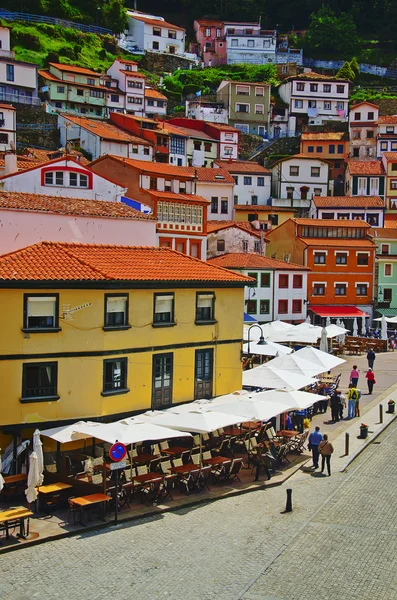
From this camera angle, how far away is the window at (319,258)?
6875 centimetres

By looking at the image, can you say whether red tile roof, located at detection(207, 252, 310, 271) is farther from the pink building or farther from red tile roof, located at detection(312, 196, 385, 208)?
the pink building

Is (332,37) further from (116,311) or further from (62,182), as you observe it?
(116,311)

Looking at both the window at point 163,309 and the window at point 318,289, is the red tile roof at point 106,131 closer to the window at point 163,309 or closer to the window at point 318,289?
the window at point 318,289

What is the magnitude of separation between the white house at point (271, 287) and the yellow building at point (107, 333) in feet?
105

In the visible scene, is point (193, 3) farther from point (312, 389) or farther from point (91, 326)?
point (91, 326)

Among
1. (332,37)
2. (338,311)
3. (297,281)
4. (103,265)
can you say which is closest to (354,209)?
(338,311)

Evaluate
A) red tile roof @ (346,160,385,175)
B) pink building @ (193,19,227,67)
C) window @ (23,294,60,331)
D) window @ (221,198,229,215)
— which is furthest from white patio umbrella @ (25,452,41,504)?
pink building @ (193,19,227,67)

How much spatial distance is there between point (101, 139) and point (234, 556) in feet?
213

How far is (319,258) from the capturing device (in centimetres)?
6875

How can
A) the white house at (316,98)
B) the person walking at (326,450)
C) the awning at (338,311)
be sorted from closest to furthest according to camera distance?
the person walking at (326,450), the awning at (338,311), the white house at (316,98)

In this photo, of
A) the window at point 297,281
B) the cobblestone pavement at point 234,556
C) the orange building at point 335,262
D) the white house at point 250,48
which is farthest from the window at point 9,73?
the cobblestone pavement at point 234,556

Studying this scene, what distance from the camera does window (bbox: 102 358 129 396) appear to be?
82.6 feet

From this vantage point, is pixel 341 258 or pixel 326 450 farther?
pixel 341 258

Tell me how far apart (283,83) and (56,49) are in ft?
106
